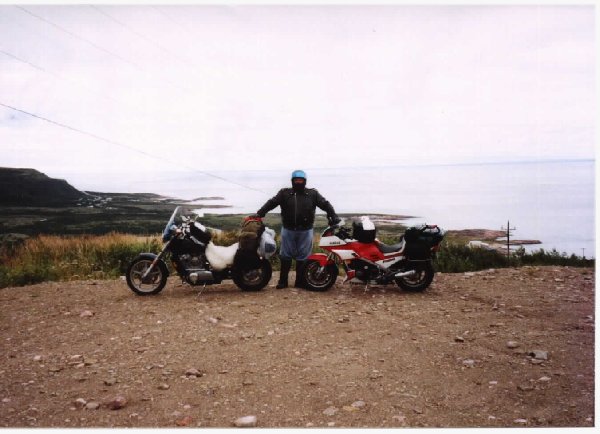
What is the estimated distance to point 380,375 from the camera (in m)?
4.36

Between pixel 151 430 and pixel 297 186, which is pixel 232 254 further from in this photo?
pixel 151 430

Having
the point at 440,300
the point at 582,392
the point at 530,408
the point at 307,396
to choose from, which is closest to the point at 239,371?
the point at 307,396

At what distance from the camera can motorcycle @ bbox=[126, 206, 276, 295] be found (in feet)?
23.4

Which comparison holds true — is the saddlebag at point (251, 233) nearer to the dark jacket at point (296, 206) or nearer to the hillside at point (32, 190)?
the dark jacket at point (296, 206)

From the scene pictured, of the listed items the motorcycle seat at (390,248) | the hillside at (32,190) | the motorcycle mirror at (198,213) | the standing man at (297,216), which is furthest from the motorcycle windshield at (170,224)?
the hillside at (32,190)

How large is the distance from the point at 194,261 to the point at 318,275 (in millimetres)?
1811

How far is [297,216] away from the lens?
7484 millimetres

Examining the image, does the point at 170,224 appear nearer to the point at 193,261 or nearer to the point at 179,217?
the point at 179,217

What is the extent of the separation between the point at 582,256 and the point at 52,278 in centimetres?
1003

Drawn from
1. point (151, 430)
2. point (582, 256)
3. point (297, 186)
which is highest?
point (297, 186)

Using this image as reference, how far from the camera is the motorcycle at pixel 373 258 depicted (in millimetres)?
7285

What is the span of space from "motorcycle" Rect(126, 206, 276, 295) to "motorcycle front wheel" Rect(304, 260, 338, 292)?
613 millimetres

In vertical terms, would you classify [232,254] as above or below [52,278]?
above

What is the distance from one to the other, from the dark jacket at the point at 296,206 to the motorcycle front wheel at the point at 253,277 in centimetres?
70
